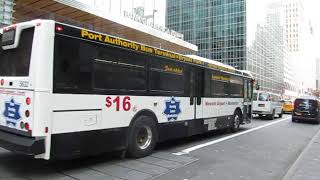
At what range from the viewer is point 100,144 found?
7.54m

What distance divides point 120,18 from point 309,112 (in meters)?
14.8

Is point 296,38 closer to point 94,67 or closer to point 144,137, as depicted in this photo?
point 144,137

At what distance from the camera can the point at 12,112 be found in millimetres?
7070

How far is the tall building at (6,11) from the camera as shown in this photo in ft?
53.4

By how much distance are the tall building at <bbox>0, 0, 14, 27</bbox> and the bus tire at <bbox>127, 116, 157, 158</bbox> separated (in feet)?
35.9

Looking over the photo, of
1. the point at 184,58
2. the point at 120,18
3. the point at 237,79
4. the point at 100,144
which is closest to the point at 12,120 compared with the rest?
the point at 100,144

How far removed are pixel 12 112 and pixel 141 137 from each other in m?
3.24

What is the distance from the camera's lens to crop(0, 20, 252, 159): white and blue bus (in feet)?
21.4

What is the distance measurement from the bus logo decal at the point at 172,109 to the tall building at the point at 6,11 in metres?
10.5

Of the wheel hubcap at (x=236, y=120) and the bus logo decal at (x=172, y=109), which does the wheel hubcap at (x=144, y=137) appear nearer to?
the bus logo decal at (x=172, y=109)

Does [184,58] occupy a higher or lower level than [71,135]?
higher

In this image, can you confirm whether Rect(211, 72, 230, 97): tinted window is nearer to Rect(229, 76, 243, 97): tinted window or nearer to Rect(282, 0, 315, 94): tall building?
Rect(229, 76, 243, 97): tinted window

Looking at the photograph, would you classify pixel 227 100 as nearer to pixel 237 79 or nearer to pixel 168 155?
pixel 237 79

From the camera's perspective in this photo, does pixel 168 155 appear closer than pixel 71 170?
No
